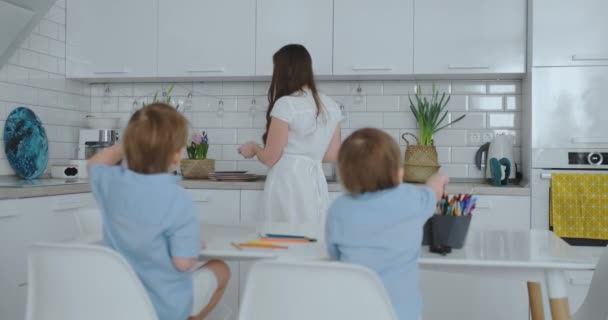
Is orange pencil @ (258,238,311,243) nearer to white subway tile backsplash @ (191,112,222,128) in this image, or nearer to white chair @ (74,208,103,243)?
white chair @ (74,208,103,243)

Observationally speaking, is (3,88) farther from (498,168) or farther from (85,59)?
(498,168)

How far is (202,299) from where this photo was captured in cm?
170

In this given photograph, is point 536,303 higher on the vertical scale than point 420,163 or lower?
lower

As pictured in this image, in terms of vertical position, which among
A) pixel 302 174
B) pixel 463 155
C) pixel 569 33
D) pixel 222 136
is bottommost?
pixel 302 174

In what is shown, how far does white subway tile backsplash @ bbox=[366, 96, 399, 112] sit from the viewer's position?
3723 millimetres

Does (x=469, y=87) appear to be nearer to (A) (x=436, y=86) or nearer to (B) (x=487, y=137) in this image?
(A) (x=436, y=86)

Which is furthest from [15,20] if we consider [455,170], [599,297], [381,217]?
[599,297]

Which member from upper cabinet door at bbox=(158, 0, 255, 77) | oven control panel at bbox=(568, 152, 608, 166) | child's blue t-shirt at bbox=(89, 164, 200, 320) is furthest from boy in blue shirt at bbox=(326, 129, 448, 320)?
upper cabinet door at bbox=(158, 0, 255, 77)

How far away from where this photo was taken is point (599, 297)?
5.99 feet

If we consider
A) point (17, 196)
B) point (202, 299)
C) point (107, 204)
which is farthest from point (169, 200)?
point (17, 196)

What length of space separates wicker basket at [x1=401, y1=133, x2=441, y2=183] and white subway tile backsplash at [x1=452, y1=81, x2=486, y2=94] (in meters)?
0.48

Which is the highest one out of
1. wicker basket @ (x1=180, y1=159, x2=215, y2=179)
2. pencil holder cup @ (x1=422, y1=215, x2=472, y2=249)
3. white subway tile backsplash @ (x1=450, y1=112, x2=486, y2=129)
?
white subway tile backsplash @ (x1=450, y1=112, x2=486, y2=129)

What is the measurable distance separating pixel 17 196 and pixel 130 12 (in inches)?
57.3

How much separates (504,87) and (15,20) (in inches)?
102
